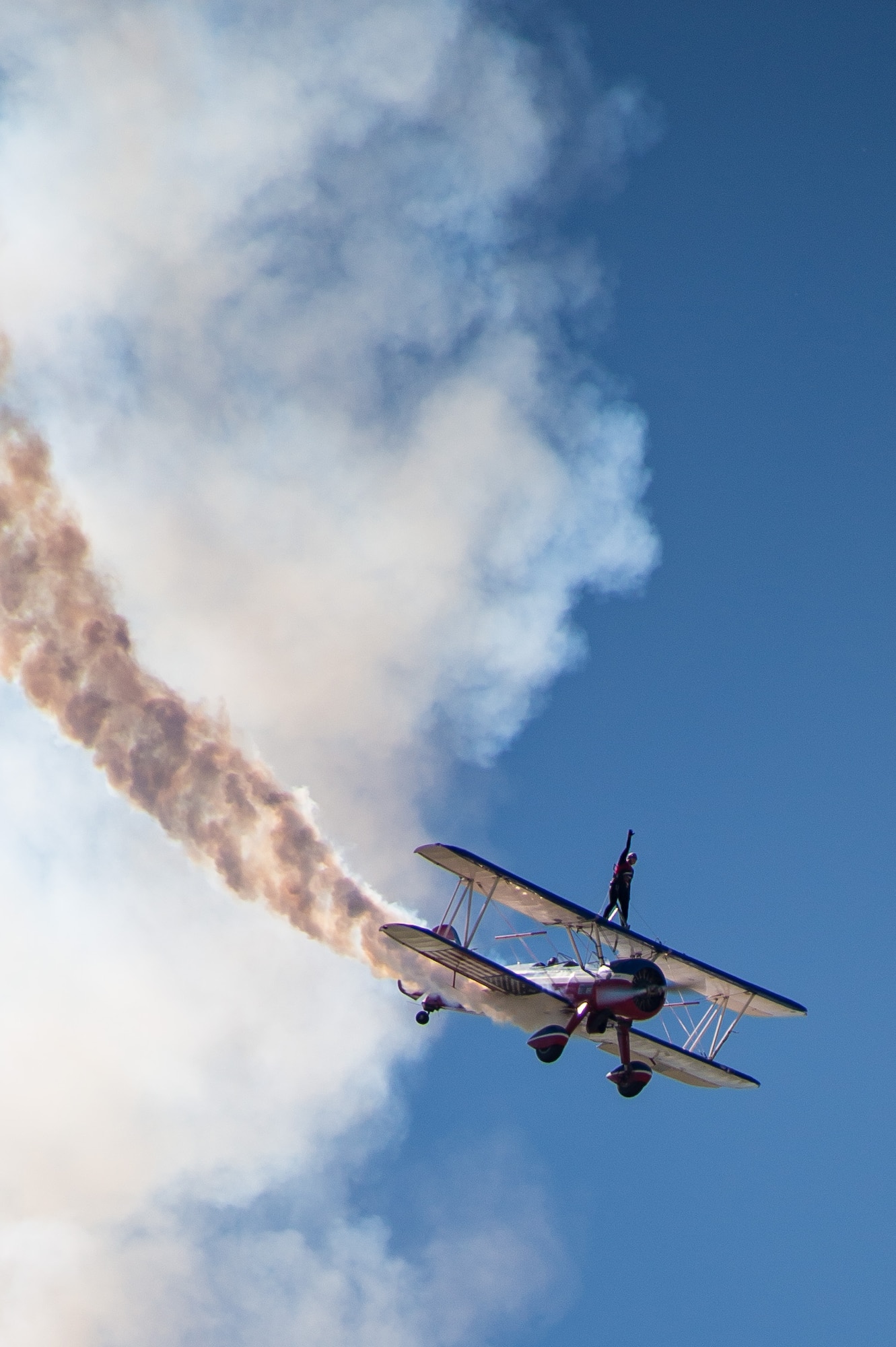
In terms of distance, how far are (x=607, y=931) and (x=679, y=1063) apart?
632cm

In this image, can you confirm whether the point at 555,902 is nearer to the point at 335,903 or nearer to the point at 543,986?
the point at 543,986

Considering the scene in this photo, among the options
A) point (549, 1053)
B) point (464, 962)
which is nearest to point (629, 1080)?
point (549, 1053)

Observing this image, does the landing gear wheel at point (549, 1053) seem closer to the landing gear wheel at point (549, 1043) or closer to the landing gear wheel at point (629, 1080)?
the landing gear wheel at point (549, 1043)

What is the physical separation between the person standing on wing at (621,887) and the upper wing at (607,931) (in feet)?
2.66

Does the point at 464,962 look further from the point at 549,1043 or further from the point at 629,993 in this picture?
the point at 629,993

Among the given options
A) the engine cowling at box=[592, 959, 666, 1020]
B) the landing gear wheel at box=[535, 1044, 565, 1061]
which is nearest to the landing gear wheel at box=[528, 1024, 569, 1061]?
the landing gear wheel at box=[535, 1044, 565, 1061]

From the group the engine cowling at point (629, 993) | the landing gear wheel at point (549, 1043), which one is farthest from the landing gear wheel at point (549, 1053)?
the engine cowling at point (629, 993)

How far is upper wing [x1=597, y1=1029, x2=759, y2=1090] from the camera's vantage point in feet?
199

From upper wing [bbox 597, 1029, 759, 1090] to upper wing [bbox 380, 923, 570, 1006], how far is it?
16.3ft

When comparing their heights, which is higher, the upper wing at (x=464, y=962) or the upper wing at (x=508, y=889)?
the upper wing at (x=508, y=889)

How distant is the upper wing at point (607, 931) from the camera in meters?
56.8

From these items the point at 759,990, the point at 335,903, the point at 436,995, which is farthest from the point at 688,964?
the point at 335,903

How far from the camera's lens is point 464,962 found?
182 ft

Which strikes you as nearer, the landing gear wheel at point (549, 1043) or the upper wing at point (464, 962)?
the upper wing at point (464, 962)
